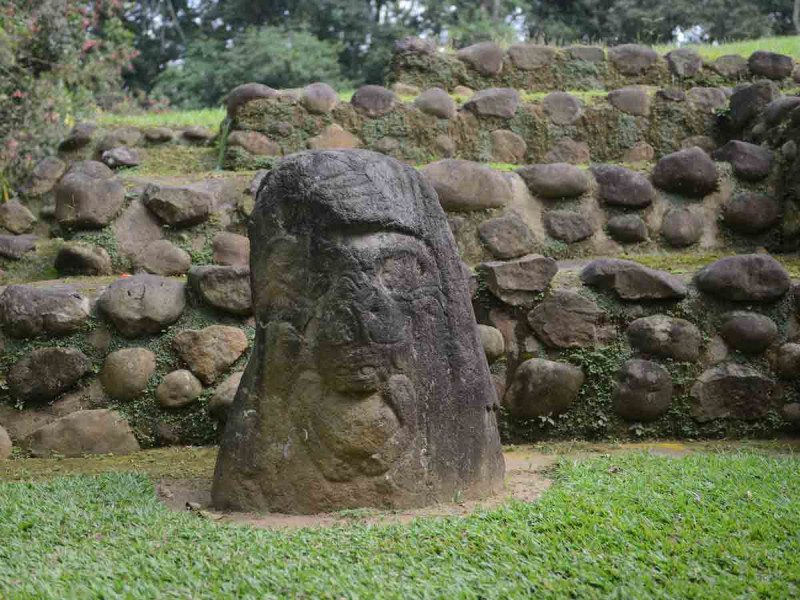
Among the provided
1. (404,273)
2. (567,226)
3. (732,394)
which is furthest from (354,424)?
(567,226)

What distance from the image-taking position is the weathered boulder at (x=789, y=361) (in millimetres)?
5953

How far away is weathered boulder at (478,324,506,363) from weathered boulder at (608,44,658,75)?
5.49 m

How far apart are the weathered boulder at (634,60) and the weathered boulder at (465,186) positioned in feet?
12.8

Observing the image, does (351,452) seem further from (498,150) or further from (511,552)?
(498,150)

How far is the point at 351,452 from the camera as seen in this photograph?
401cm

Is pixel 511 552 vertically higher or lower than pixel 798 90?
lower

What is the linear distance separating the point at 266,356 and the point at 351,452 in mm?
605

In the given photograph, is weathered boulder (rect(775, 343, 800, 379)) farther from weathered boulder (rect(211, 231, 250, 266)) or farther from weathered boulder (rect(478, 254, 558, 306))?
weathered boulder (rect(211, 231, 250, 266))

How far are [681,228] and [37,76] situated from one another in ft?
24.1

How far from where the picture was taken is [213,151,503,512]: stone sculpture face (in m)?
4.01

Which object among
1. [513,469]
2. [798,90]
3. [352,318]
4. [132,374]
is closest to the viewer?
[352,318]

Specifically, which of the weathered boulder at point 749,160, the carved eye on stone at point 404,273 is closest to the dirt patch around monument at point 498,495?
the carved eye on stone at point 404,273

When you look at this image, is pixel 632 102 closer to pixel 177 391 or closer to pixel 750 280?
pixel 750 280

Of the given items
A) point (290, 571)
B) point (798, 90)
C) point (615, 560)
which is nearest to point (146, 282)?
point (290, 571)
